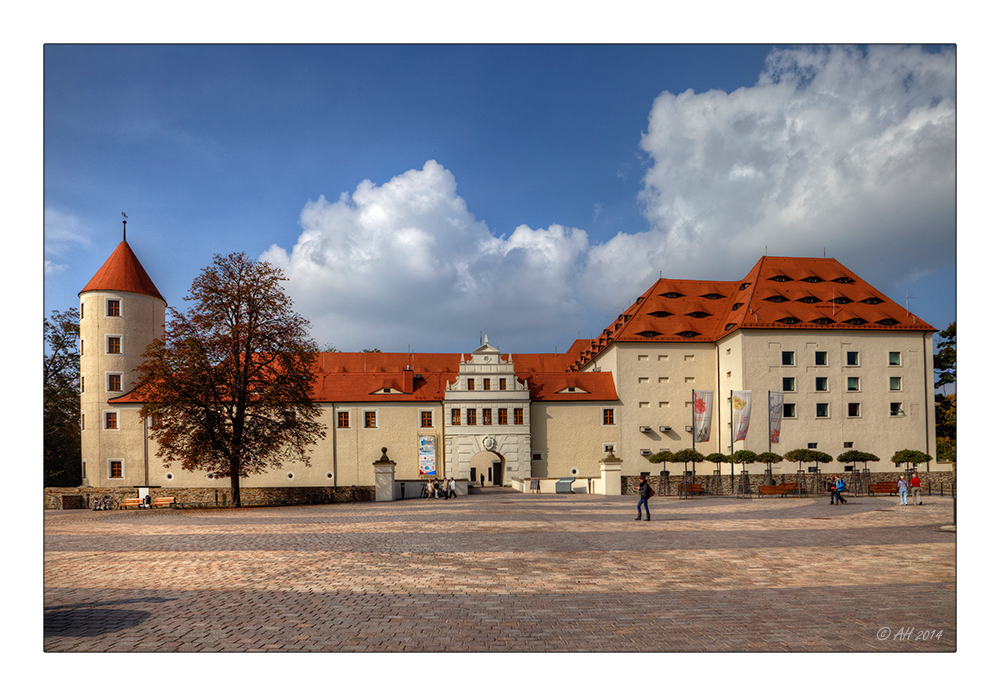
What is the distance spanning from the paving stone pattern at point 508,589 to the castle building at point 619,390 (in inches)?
1114

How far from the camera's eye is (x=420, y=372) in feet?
190

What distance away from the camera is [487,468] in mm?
58250

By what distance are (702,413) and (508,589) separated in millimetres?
34403

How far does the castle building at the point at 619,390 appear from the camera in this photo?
46688 millimetres

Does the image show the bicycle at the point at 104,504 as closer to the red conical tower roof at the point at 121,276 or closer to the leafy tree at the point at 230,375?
the leafy tree at the point at 230,375

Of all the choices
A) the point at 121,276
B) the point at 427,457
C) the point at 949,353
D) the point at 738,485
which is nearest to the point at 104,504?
the point at 121,276

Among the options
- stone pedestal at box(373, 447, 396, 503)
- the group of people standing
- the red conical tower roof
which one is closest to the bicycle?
stone pedestal at box(373, 447, 396, 503)

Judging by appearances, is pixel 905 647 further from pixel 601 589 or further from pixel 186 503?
pixel 186 503

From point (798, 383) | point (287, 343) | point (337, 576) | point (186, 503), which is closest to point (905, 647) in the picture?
point (337, 576)

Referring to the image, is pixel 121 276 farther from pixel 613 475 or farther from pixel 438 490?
pixel 613 475

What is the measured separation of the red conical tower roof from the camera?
45.2 meters

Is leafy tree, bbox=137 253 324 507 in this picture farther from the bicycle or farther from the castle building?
the castle building

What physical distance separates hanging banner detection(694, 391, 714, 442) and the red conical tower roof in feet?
121

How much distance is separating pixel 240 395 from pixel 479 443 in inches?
957
